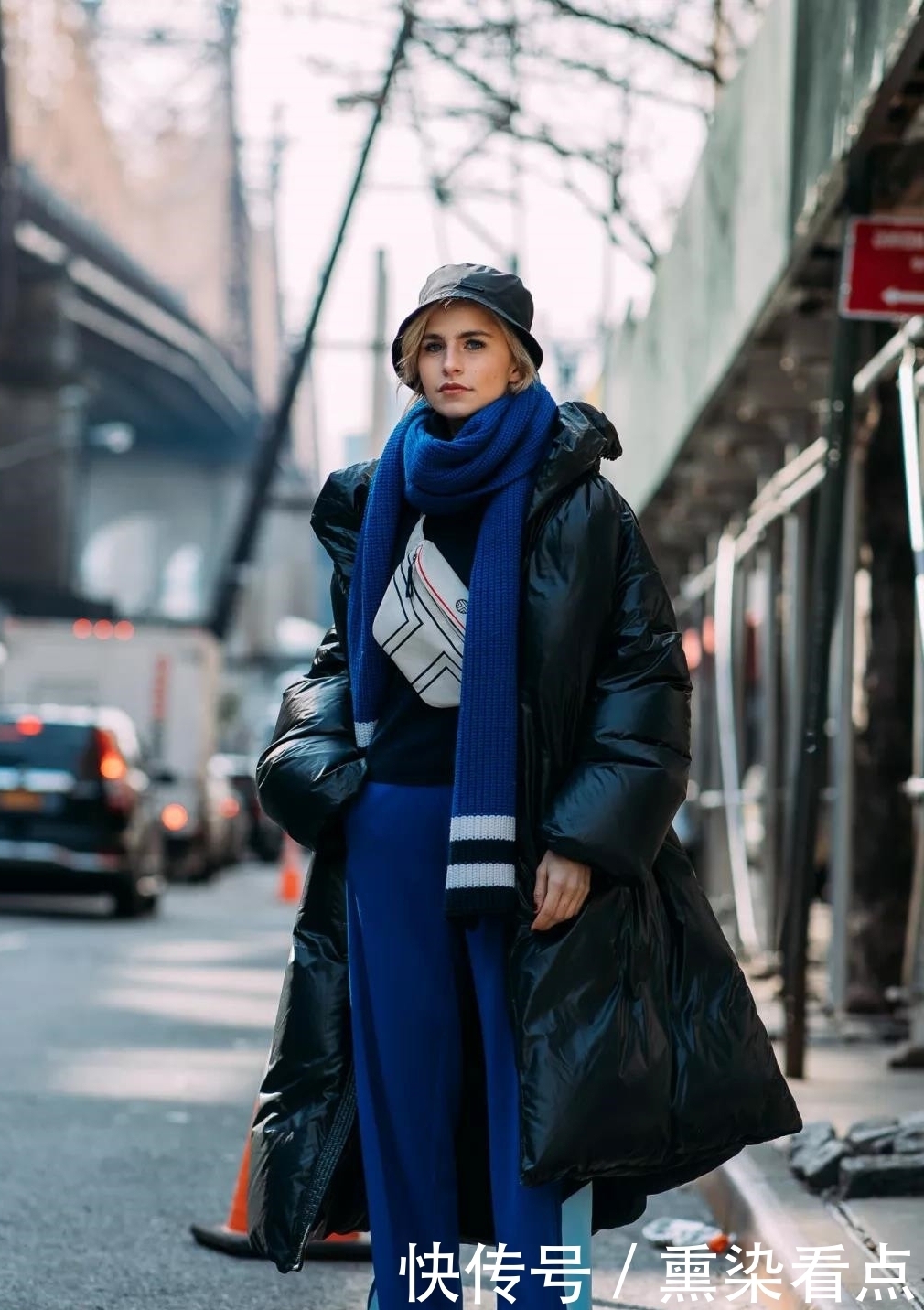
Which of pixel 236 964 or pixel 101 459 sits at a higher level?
pixel 101 459

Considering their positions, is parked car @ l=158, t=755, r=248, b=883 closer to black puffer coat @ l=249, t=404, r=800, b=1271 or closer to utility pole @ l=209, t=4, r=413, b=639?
utility pole @ l=209, t=4, r=413, b=639

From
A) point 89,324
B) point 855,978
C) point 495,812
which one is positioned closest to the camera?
point 495,812

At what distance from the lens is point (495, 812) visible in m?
3.22

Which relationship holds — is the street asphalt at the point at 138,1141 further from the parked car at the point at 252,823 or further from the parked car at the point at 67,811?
the parked car at the point at 252,823

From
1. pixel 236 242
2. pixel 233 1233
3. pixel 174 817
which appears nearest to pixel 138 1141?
pixel 233 1233

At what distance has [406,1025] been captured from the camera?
3.34 metres

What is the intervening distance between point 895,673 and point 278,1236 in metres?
6.33

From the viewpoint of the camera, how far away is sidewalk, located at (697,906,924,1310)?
445 centimetres

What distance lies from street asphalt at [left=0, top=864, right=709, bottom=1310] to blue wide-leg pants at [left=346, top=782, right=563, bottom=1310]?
19 centimetres

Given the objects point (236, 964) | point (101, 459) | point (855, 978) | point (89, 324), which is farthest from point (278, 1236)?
point (101, 459)

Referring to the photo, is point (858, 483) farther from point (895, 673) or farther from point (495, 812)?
point (495, 812)

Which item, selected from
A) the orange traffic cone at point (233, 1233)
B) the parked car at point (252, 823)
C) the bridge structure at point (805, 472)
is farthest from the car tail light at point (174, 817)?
the orange traffic cone at point (233, 1233)

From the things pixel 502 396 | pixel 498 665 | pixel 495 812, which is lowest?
pixel 495 812

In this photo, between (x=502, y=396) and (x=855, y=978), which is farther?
(x=855, y=978)
